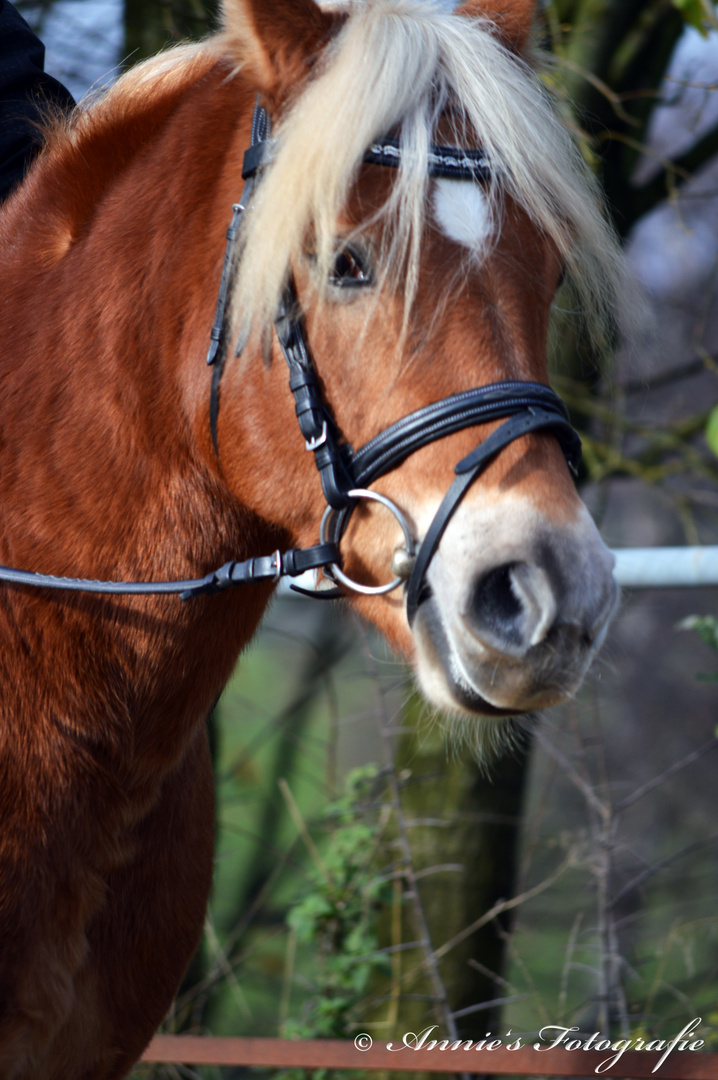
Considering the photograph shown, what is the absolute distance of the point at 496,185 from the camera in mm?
1515

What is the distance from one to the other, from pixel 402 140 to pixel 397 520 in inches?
24.8

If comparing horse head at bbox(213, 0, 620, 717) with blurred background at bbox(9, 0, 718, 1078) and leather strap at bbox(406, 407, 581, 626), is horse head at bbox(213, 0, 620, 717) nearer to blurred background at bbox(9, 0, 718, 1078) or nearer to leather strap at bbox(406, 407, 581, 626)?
leather strap at bbox(406, 407, 581, 626)

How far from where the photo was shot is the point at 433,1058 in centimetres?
251

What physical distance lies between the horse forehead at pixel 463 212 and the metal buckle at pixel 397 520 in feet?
1.39

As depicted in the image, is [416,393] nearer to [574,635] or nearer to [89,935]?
[574,635]

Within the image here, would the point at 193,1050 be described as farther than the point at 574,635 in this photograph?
Yes

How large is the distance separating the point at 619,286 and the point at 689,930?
10.5 feet

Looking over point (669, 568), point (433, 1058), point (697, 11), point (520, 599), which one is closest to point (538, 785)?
point (669, 568)

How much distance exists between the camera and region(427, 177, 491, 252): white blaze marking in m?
1.45

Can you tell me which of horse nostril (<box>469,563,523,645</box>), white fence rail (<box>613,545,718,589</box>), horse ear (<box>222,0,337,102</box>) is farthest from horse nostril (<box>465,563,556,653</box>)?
white fence rail (<box>613,545,718,589</box>)

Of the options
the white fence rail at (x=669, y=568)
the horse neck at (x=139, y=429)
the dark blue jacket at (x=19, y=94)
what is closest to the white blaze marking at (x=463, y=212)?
the horse neck at (x=139, y=429)

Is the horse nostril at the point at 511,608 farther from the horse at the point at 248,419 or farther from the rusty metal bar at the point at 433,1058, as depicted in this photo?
the rusty metal bar at the point at 433,1058

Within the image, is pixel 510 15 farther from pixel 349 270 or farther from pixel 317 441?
pixel 317 441

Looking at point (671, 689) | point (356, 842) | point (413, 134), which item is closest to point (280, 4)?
point (413, 134)
